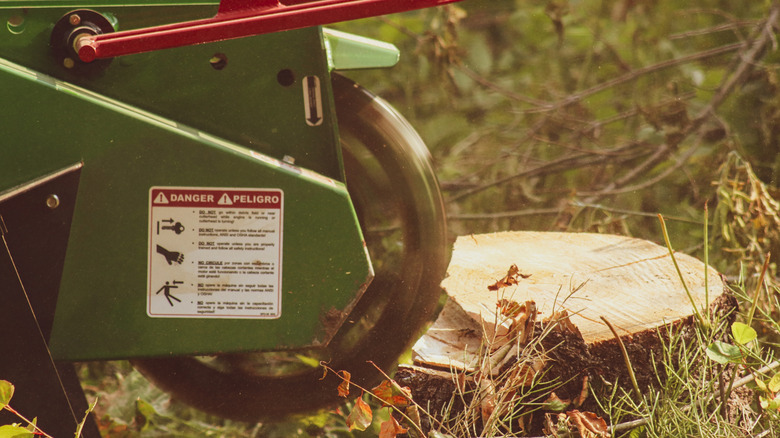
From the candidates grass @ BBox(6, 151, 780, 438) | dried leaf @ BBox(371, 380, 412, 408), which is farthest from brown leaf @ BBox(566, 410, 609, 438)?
dried leaf @ BBox(371, 380, 412, 408)

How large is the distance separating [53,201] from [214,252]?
0.97ft

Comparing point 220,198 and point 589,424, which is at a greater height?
point 220,198

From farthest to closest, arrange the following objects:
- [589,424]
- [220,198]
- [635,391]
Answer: [220,198] < [635,391] < [589,424]

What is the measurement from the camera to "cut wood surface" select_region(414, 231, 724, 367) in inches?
50.4

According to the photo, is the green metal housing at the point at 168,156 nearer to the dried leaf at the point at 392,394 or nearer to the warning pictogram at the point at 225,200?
the warning pictogram at the point at 225,200

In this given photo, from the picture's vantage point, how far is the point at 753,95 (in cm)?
252

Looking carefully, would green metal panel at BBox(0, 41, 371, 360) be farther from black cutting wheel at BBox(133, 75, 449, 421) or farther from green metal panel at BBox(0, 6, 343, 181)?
black cutting wheel at BBox(133, 75, 449, 421)

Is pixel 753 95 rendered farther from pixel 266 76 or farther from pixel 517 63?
pixel 266 76

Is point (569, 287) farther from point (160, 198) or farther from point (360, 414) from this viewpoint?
point (160, 198)

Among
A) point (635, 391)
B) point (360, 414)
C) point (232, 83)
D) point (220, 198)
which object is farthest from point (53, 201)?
point (635, 391)

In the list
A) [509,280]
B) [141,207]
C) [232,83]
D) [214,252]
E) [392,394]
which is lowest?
[392,394]

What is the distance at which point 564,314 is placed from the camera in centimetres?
123

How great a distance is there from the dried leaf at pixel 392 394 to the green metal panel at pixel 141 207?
226 millimetres

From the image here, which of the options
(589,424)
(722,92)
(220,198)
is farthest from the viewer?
(722,92)
